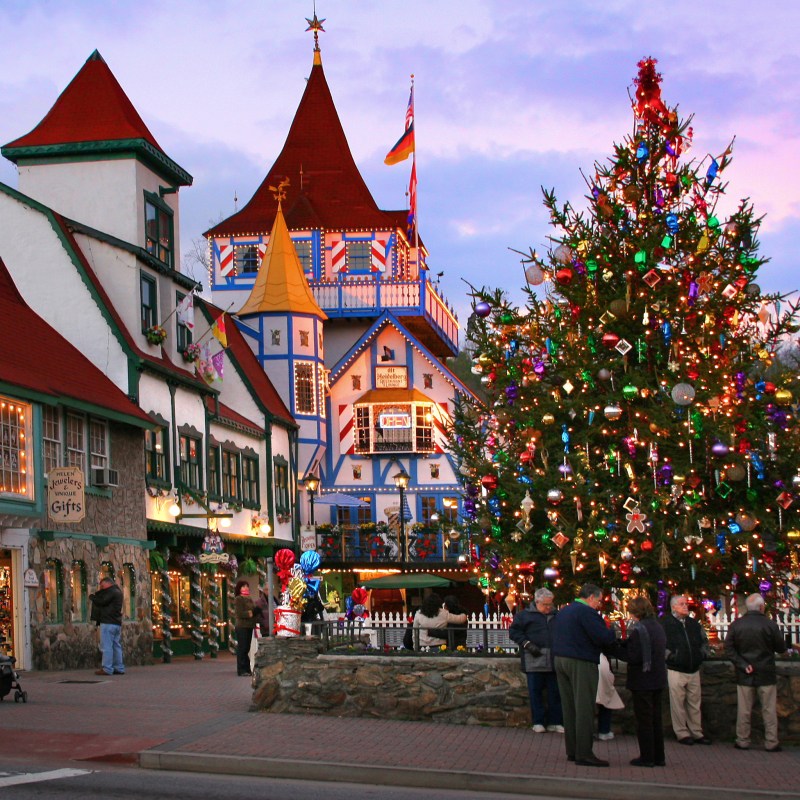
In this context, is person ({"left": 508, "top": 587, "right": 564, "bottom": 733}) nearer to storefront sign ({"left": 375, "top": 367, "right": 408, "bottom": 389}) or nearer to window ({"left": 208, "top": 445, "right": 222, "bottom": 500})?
window ({"left": 208, "top": 445, "right": 222, "bottom": 500})

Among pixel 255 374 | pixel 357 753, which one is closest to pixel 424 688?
pixel 357 753

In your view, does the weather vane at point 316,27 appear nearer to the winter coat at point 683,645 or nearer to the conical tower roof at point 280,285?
Answer: the conical tower roof at point 280,285

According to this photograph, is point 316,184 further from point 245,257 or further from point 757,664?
point 757,664

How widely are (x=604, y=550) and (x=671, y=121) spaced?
18.5ft

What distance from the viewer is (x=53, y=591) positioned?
25312mm

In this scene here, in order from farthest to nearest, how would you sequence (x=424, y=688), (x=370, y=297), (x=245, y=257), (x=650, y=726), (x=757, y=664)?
1. (x=245, y=257)
2. (x=370, y=297)
3. (x=424, y=688)
4. (x=757, y=664)
5. (x=650, y=726)

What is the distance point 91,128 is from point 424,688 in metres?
19.5

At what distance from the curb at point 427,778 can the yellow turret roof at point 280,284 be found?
108 ft

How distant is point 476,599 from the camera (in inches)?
1986

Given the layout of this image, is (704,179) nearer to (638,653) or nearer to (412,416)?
(638,653)

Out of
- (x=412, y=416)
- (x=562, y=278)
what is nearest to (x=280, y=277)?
(x=412, y=416)

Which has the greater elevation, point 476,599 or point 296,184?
point 296,184

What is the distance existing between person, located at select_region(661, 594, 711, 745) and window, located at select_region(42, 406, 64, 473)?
1407 cm

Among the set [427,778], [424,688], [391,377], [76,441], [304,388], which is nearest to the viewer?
[427,778]
